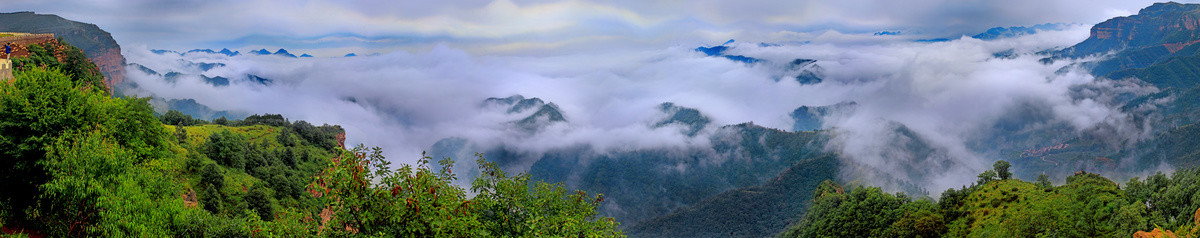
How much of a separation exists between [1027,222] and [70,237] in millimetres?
86859

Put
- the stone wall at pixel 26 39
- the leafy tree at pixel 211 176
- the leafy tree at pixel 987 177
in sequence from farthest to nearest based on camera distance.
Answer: the leafy tree at pixel 987 177 → the leafy tree at pixel 211 176 → the stone wall at pixel 26 39

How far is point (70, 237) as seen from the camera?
2391 cm

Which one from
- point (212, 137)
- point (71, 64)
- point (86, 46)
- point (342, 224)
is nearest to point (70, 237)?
point (342, 224)

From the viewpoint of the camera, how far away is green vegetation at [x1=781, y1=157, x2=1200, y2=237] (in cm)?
5422

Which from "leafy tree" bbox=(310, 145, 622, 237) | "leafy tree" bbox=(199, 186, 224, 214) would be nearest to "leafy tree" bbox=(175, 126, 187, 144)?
"leafy tree" bbox=(199, 186, 224, 214)

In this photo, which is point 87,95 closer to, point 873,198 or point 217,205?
point 217,205

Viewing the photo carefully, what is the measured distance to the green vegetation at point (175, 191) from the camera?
14375 mm

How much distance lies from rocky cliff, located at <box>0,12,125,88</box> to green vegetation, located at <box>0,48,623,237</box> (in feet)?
523

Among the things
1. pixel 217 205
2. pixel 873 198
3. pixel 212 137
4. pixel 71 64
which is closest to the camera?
pixel 217 205

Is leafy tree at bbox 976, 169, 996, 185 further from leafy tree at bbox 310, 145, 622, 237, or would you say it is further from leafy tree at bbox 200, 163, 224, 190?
leafy tree at bbox 200, 163, 224, 190

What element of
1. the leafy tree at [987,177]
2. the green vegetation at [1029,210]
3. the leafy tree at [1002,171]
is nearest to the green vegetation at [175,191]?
the green vegetation at [1029,210]

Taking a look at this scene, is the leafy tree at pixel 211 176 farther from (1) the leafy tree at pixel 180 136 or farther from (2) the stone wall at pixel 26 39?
(2) the stone wall at pixel 26 39

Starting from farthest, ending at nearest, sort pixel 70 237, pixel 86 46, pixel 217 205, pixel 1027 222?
pixel 86 46
pixel 1027 222
pixel 217 205
pixel 70 237

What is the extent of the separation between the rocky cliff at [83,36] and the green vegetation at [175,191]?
159 metres
